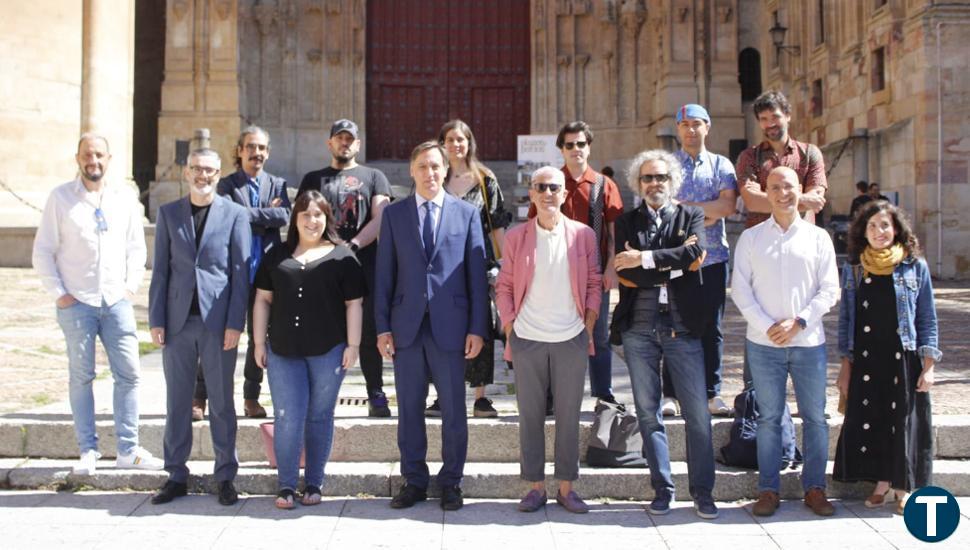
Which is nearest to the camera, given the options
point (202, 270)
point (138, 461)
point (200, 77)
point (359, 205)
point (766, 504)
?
point (766, 504)

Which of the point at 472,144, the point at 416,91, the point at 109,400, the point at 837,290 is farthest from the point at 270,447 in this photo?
the point at 416,91

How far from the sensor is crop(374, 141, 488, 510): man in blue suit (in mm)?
5781

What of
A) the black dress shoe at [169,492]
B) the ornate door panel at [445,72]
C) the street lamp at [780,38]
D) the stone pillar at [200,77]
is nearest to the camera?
the black dress shoe at [169,492]

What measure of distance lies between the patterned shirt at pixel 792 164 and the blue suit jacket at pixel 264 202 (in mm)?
3060

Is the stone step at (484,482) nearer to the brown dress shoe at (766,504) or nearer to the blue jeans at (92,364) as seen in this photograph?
the blue jeans at (92,364)

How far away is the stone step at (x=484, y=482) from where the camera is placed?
6094 millimetres

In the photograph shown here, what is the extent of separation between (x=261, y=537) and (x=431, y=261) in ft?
5.95

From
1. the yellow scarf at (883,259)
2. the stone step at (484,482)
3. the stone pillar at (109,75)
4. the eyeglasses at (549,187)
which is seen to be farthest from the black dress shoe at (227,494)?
the stone pillar at (109,75)

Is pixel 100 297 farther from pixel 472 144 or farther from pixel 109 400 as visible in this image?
pixel 472 144

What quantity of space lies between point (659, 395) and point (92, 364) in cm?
350

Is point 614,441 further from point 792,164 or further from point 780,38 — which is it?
point 780,38

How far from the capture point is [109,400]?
738cm

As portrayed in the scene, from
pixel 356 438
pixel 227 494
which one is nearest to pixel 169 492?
pixel 227 494

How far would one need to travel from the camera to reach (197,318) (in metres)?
5.93
